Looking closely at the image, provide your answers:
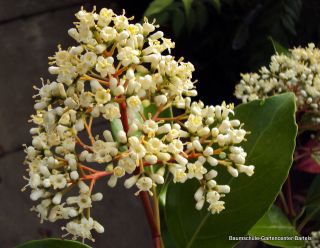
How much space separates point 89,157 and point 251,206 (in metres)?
0.27

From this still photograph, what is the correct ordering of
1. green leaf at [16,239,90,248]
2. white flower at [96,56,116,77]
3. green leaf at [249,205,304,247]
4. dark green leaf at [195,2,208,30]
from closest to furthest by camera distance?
1. white flower at [96,56,116,77]
2. green leaf at [16,239,90,248]
3. green leaf at [249,205,304,247]
4. dark green leaf at [195,2,208,30]

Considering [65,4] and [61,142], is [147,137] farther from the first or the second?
[65,4]

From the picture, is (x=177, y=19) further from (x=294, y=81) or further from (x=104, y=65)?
(x=104, y=65)

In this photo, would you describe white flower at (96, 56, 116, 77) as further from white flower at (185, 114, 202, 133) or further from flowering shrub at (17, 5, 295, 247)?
white flower at (185, 114, 202, 133)

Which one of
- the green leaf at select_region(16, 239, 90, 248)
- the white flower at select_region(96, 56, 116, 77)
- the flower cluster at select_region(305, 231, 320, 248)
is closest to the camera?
the white flower at select_region(96, 56, 116, 77)

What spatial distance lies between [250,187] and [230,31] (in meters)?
1.20

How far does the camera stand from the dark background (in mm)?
1568

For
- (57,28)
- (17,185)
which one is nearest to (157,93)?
(17,185)

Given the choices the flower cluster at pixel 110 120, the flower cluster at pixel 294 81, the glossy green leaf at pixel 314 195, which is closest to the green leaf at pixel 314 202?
the glossy green leaf at pixel 314 195

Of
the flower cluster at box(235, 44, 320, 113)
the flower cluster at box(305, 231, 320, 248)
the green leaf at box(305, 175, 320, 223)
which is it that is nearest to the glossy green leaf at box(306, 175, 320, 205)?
the green leaf at box(305, 175, 320, 223)

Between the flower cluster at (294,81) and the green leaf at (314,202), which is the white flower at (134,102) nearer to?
the flower cluster at (294,81)

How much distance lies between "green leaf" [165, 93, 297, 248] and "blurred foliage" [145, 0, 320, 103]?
658 mm

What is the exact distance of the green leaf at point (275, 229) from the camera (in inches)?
35.9

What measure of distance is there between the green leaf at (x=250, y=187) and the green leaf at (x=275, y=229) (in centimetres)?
12
